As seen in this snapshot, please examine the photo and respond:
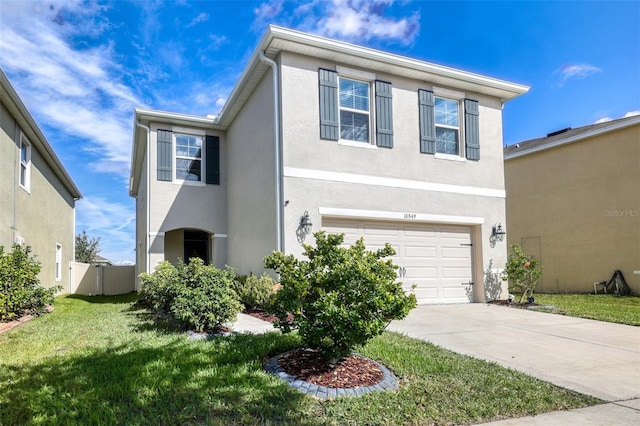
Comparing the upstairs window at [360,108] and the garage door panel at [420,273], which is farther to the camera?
the garage door panel at [420,273]

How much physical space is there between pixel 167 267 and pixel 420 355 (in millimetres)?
6086

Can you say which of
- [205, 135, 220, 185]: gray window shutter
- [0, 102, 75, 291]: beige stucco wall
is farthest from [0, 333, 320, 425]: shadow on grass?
[205, 135, 220, 185]: gray window shutter

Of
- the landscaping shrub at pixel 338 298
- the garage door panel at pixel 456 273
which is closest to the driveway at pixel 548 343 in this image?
the garage door panel at pixel 456 273

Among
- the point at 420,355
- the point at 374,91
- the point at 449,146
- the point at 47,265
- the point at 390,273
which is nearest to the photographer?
the point at 390,273

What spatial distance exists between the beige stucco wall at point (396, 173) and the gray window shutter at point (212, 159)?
4.81 m

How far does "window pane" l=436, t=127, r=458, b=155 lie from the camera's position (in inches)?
433

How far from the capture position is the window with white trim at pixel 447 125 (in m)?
11.0

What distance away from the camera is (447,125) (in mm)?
11148

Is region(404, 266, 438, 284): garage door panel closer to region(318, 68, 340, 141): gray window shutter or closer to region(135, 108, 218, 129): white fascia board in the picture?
region(318, 68, 340, 141): gray window shutter

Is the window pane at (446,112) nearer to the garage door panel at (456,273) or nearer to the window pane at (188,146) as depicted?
the garage door panel at (456,273)

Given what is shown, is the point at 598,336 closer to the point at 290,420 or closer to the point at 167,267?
the point at 290,420

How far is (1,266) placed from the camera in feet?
28.1

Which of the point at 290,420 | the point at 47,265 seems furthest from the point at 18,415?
the point at 47,265

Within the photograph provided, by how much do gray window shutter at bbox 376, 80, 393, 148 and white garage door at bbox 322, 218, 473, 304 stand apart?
202 centimetres
